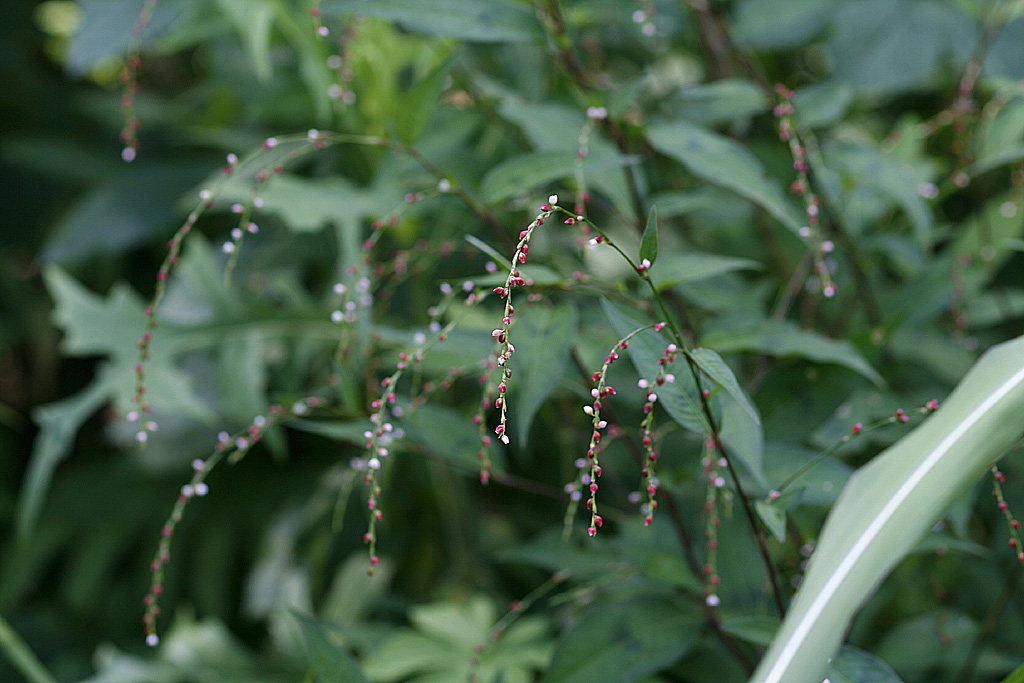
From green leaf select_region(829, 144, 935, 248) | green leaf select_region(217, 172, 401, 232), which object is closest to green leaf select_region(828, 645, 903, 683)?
green leaf select_region(829, 144, 935, 248)

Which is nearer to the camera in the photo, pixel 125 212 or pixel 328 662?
pixel 328 662

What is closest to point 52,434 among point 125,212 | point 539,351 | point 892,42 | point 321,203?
point 321,203

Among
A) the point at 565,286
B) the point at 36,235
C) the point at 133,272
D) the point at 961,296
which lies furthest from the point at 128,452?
the point at 961,296

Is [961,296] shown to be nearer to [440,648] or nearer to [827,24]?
[827,24]

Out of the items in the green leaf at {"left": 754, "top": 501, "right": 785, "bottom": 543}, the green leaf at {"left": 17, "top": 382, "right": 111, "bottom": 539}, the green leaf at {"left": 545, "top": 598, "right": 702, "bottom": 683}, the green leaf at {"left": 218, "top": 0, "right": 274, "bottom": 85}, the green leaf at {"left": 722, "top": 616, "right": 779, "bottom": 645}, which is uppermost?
the green leaf at {"left": 218, "top": 0, "right": 274, "bottom": 85}

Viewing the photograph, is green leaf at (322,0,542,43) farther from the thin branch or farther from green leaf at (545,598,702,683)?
green leaf at (545,598,702,683)

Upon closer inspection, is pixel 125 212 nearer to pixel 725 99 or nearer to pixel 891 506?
pixel 725 99

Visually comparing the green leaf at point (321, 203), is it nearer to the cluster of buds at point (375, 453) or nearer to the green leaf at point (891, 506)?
the cluster of buds at point (375, 453)
